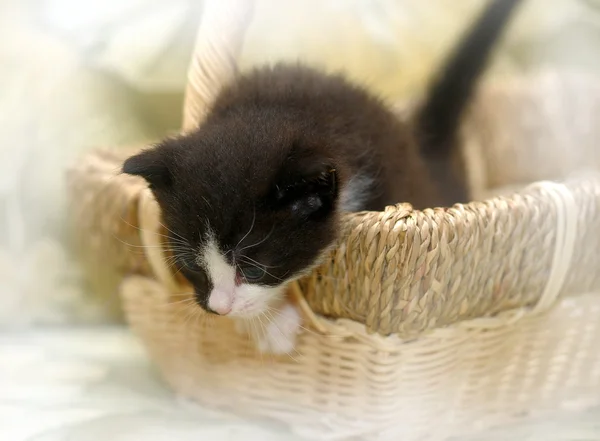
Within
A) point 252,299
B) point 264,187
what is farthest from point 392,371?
point 264,187

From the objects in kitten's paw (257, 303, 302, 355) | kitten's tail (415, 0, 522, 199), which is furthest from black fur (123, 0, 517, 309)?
kitten's tail (415, 0, 522, 199)

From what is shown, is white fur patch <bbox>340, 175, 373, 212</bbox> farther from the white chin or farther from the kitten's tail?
the kitten's tail

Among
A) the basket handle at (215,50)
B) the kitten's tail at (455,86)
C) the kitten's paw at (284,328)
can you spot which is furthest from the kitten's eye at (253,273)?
the kitten's tail at (455,86)

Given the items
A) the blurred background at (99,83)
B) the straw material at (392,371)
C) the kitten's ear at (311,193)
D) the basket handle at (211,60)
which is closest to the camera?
the kitten's ear at (311,193)

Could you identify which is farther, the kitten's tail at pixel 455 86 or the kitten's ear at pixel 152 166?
the kitten's tail at pixel 455 86

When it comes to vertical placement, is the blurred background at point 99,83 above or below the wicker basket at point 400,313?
above

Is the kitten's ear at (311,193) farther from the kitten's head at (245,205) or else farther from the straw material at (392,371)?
the straw material at (392,371)

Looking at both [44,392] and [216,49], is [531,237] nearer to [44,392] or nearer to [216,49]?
[216,49]
